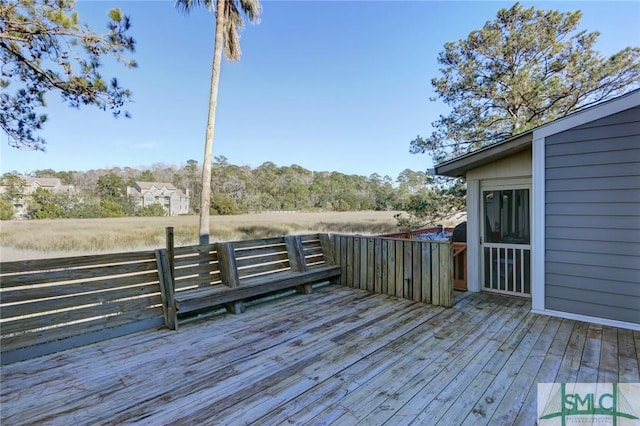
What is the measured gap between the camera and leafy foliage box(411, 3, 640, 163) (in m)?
8.52

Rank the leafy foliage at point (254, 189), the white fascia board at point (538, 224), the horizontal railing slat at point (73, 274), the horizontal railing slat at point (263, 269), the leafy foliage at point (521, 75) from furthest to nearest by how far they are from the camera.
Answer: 1. the leafy foliage at point (254, 189)
2. the leafy foliage at point (521, 75)
3. the horizontal railing slat at point (263, 269)
4. the white fascia board at point (538, 224)
5. the horizontal railing slat at point (73, 274)

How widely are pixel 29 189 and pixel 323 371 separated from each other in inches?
433

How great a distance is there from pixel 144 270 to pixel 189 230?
33.6 ft

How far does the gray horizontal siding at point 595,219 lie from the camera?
3.28m

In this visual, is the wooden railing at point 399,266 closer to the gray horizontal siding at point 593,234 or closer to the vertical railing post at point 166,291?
the gray horizontal siding at point 593,234

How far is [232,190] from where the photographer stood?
2297 cm

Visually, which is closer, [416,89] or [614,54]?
[614,54]

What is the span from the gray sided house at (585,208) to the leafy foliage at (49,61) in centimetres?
480

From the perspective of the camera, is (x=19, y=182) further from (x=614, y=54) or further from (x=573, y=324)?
(x=614, y=54)

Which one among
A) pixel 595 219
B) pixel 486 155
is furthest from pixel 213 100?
pixel 595 219

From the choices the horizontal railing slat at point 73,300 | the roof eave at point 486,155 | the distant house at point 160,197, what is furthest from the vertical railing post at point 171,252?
the distant house at point 160,197

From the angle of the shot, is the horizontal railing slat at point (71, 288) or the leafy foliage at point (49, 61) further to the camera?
the leafy foliage at point (49, 61)

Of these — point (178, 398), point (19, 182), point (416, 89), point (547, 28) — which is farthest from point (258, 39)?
point (178, 398)

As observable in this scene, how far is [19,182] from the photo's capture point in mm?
7656
